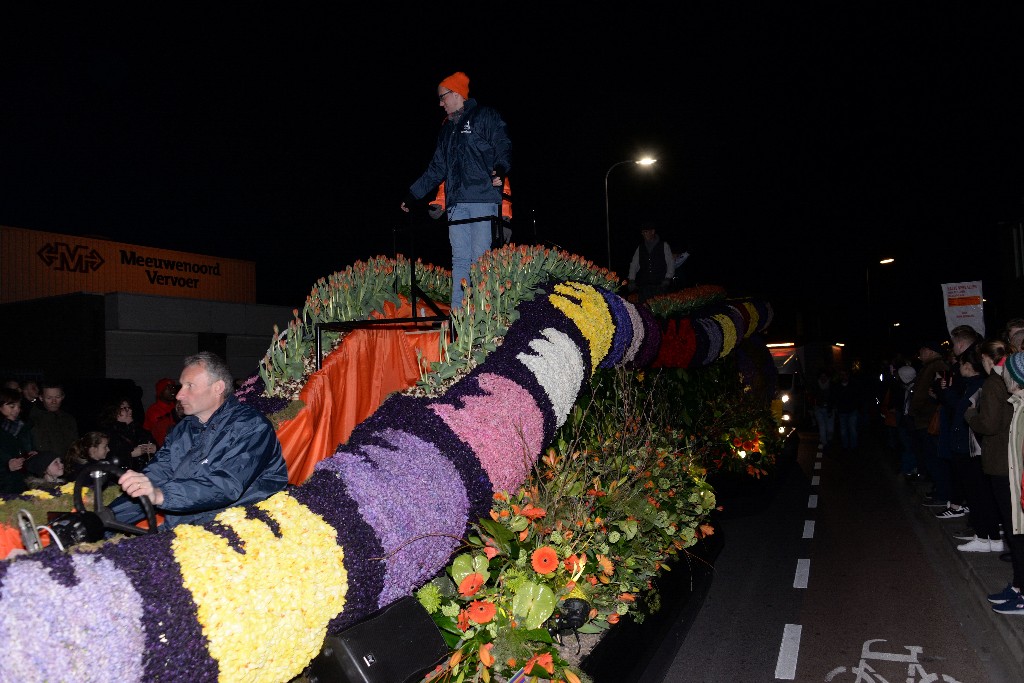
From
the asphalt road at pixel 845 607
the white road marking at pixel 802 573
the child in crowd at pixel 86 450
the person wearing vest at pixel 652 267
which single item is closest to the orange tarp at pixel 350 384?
the child in crowd at pixel 86 450

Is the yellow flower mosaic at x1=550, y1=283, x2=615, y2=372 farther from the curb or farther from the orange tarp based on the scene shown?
the curb

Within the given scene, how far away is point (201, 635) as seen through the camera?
235 centimetres

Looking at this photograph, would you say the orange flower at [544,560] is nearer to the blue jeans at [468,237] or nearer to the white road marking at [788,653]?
the white road marking at [788,653]

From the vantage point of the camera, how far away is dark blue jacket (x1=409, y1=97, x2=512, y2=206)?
6305mm

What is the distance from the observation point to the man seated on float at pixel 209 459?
323cm

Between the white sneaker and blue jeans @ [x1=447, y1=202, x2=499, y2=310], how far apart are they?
539cm

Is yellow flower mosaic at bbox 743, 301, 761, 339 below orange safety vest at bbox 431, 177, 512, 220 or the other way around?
below

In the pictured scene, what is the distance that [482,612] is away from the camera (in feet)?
10.4

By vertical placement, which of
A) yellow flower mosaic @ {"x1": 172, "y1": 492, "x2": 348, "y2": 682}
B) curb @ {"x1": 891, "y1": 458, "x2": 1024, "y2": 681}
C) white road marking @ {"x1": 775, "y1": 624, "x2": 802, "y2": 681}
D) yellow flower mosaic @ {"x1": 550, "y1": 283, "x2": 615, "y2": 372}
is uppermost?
yellow flower mosaic @ {"x1": 550, "y1": 283, "x2": 615, "y2": 372}

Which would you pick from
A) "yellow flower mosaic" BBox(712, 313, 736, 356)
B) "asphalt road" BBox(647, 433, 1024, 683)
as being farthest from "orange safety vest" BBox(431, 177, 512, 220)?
"yellow flower mosaic" BBox(712, 313, 736, 356)

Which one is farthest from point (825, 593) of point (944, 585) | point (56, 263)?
point (56, 263)

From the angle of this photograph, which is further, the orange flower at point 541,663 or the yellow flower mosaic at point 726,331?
the yellow flower mosaic at point 726,331

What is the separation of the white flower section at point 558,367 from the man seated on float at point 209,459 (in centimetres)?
211

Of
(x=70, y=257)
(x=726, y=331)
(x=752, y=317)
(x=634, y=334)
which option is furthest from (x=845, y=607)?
(x=70, y=257)
